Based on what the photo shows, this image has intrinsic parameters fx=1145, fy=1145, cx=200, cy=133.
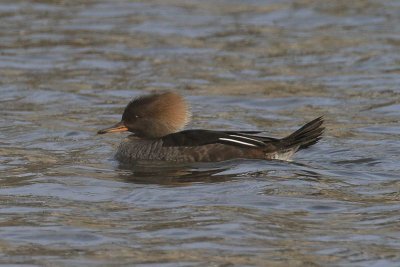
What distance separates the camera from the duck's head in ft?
40.0

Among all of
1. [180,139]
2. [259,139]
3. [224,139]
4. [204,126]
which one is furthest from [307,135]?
[204,126]

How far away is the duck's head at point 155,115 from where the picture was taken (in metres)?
12.2

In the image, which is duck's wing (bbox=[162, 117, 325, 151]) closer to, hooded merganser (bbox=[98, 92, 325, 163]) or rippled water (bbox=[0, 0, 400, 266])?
hooded merganser (bbox=[98, 92, 325, 163])

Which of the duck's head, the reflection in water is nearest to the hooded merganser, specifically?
the duck's head

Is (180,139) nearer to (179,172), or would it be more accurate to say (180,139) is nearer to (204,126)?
(179,172)

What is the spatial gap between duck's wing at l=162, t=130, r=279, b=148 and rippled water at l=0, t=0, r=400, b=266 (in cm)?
25

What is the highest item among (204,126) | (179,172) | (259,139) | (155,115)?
(155,115)

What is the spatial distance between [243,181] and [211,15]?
9788 millimetres

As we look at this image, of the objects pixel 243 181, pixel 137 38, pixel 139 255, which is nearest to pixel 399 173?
pixel 243 181

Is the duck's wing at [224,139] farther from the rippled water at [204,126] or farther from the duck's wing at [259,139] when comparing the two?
the rippled water at [204,126]

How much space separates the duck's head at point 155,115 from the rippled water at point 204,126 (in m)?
0.46

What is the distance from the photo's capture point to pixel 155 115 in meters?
12.2

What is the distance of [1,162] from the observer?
463 inches

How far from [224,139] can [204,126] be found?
2.47m
